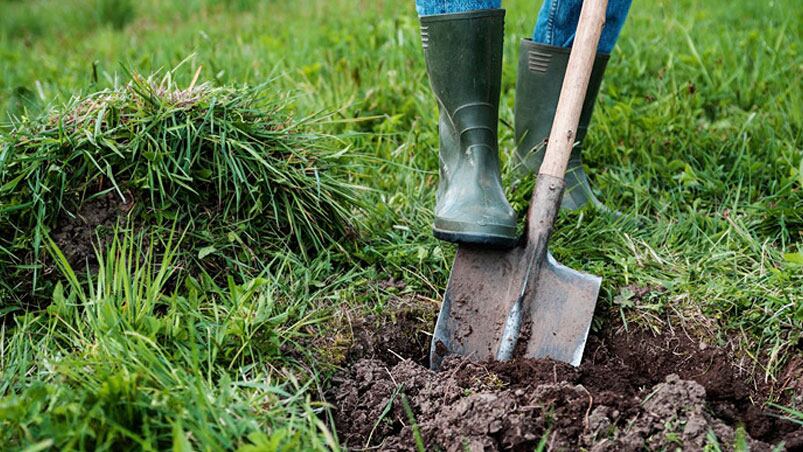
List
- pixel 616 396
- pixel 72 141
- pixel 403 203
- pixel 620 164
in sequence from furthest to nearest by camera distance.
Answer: pixel 620 164 < pixel 403 203 < pixel 72 141 < pixel 616 396

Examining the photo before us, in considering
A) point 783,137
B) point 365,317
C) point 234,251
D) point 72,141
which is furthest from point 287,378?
point 783,137

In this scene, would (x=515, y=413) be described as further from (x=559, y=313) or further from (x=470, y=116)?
(x=470, y=116)

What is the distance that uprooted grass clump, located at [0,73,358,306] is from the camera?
1.99m

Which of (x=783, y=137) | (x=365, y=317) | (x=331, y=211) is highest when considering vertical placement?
(x=783, y=137)

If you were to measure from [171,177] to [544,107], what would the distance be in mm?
1195

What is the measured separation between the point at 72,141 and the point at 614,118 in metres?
1.85

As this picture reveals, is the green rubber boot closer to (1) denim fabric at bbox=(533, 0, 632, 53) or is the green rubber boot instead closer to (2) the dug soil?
(1) denim fabric at bbox=(533, 0, 632, 53)

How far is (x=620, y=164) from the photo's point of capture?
276 cm

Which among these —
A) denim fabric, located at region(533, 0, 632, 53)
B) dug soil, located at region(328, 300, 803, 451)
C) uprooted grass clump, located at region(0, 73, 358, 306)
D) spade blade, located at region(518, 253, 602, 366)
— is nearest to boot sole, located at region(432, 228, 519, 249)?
spade blade, located at region(518, 253, 602, 366)

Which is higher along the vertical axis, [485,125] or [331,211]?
[485,125]

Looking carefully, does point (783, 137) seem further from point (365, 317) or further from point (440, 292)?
point (365, 317)

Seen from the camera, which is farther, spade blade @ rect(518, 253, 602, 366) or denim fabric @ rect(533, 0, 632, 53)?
denim fabric @ rect(533, 0, 632, 53)

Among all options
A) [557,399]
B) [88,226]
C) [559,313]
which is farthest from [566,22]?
[88,226]

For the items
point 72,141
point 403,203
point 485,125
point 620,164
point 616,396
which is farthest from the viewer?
point 620,164
